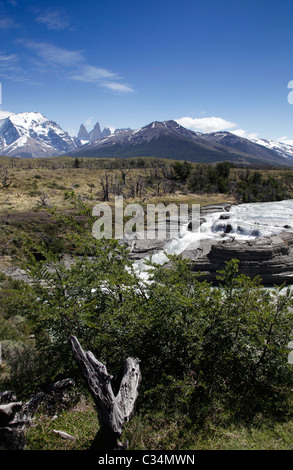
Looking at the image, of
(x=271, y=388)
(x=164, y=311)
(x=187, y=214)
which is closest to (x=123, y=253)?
(x=164, y=311)

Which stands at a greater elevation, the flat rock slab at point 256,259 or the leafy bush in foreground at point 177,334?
the leafy bush in foreground at point 177,334

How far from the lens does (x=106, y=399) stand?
196 inches

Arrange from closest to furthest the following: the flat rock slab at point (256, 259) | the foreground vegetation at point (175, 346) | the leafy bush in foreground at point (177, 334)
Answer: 1. the foreground vegetation at point (175, 346)
2. the leafy bush in foreground at point (177, 334)
3. the flat rock slab at point (256, 259)

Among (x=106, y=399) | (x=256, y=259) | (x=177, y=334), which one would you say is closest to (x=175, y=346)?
(x=177, y=334)

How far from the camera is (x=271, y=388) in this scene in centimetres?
792

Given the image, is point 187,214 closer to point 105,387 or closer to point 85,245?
point 85,245

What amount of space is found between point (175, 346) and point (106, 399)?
3.00 m

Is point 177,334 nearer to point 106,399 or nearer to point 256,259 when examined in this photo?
point 106,399

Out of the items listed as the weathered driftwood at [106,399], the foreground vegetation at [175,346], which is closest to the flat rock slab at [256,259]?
the foreground vegetation at [175,346]

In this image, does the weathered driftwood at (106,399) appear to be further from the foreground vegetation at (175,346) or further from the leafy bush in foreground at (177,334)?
the leafy bush in foreground at (177,334)

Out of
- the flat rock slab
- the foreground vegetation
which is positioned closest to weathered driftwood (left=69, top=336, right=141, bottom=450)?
the foreground vegetation

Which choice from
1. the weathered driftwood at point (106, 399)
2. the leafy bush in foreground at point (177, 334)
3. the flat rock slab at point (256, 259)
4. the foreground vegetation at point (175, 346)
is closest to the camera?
the weathered driftwood at point (106, 399)

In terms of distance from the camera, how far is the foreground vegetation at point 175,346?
638cm

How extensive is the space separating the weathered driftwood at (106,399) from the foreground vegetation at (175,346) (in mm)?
794
